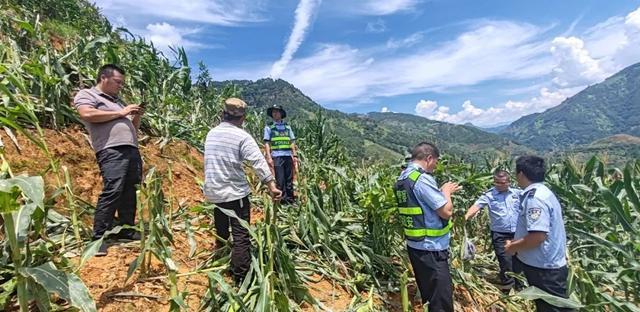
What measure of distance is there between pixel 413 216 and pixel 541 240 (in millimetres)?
904

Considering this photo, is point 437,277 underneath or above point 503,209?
underneath

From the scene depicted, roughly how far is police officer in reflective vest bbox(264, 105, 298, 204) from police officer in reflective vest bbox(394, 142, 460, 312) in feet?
8.32

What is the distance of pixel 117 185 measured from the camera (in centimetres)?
286

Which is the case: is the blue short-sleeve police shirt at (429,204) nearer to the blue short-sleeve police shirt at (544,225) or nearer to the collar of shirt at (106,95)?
the blue short-sleeve police shirt at (544,225)

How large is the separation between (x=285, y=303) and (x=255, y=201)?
265 centimetres

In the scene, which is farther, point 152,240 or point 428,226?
point 428,226

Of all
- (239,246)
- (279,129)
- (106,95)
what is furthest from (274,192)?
(279,129)

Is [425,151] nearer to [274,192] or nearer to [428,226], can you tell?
[428,226]

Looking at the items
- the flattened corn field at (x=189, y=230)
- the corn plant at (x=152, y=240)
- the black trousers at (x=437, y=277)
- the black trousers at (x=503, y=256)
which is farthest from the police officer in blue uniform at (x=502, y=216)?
the corn plant at (x=152, y=240)

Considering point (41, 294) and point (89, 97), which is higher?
point (89, 97)

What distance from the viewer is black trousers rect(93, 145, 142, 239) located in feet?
9.20

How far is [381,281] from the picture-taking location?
12.2 ft

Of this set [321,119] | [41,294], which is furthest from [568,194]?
[321,119]

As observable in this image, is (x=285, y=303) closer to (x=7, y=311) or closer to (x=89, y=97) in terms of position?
(x=7, y=311)
